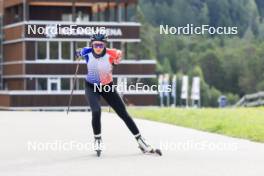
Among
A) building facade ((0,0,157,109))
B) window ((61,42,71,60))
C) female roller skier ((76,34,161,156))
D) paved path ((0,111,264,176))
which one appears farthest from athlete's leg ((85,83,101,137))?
window ((61,42,71,60))

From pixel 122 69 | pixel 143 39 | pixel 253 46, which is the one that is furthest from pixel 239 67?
pixel 122 69

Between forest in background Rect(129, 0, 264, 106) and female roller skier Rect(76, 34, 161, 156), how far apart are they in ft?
412

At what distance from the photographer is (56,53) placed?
7119cm

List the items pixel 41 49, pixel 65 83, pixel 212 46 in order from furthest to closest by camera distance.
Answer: pixel 212 46 → pixel 65 83 → pixel 41 49

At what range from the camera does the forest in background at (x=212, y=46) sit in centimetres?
14988

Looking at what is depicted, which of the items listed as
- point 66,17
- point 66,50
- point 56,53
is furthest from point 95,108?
point 66,17

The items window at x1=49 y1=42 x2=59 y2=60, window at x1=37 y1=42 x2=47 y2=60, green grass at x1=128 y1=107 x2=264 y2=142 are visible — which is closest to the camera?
green grass at x1=128 y1=107 x2=264 y2=142

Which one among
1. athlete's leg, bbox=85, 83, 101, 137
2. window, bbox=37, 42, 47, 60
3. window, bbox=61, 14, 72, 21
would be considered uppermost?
window, bbox=61, 14, 72, 21

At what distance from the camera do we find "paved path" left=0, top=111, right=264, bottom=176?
11.4m

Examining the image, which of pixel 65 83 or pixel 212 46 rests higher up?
pixel 212 46

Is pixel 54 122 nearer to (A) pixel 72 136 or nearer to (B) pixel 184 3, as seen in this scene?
(A) pixel 72 136

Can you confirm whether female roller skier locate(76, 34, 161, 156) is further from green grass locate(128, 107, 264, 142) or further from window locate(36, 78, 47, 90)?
window locate(36, 78, 47, 90)

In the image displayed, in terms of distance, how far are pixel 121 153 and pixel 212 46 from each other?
150837 mm

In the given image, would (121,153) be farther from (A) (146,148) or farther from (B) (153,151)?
(B) (153,151)
